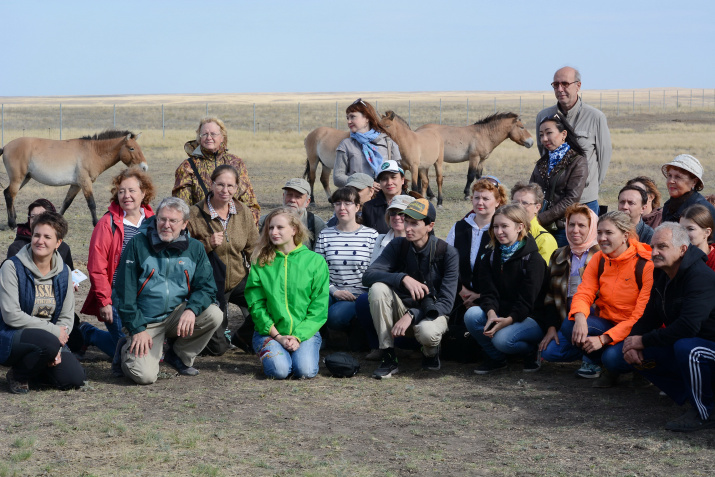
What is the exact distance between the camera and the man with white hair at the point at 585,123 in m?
6.55

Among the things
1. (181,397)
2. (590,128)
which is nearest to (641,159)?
(590,128)

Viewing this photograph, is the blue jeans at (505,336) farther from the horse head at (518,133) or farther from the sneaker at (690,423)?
the horse head at (518,133)

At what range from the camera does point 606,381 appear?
5340 mm

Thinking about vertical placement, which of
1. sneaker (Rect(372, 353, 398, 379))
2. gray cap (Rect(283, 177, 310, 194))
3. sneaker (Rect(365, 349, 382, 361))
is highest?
gray cap (Rect(283, 177, 310, 194))

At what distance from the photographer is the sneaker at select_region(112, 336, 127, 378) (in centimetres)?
558

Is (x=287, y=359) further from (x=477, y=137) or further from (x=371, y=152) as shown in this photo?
(x=477, y=137)

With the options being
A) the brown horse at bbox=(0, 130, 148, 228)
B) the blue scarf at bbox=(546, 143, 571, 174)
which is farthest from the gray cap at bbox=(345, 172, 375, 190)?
the brown horse at bbox=(0, 130, 148, 228)

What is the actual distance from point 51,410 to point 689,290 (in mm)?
3806

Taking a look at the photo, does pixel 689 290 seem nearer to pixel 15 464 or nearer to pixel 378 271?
pixel 378 271

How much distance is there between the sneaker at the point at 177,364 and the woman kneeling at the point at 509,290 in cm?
200

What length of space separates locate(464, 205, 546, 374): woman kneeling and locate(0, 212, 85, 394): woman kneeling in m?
2.74

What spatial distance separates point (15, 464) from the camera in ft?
12.8

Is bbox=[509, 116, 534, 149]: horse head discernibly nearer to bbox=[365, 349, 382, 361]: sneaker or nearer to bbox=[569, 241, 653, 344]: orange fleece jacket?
bbox=[365, 349, 382, 361]: sneaker

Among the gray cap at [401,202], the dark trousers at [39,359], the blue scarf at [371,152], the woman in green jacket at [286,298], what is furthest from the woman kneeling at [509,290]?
the dark trousers at [39,359]
